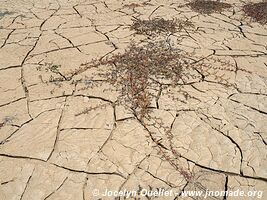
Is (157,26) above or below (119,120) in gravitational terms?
above

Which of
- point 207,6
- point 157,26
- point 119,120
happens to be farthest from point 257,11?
point 119,120

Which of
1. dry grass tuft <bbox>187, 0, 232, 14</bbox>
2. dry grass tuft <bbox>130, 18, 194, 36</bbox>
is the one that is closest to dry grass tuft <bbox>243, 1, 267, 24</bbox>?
dry grass tuft <bbox>187, 0, 232, 14</bbox>

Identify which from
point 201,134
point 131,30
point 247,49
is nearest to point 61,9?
point 131,30

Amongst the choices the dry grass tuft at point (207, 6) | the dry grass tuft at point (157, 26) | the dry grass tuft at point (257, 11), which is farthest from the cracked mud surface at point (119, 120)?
the dry grass tuft at point (207, 6)

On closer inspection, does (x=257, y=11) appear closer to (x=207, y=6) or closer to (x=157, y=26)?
(x=207, y=6)

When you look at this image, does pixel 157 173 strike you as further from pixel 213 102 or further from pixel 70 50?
pixel 70 50

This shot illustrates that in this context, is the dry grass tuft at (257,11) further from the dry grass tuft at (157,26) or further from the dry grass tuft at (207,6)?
the dry grass tuft at (157,26)

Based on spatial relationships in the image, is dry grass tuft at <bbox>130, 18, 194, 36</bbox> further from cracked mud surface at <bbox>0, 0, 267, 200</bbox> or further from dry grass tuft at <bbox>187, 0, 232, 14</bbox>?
dry grass tuft at <bbox>187, 0, 232, 14</bbox>
